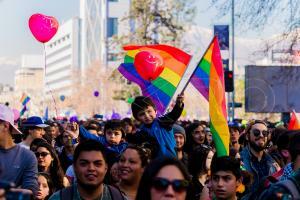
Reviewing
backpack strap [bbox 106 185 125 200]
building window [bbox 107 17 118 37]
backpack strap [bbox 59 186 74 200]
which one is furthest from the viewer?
building window [bbox 107 17 118 37]

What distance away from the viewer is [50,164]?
9289 mm

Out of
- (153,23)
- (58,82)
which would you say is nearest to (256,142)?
(153,23)

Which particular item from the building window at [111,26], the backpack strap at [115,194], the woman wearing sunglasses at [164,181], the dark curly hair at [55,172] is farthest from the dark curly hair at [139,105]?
the building window at [111,26]

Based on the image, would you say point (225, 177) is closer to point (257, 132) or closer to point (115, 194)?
point (115, 194)

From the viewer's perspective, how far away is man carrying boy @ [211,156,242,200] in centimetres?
684

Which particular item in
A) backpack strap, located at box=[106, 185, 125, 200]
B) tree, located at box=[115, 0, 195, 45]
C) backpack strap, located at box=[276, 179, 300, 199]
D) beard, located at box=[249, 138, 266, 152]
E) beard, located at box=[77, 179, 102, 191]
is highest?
tree, located at box=[115, 0, 195, 45]

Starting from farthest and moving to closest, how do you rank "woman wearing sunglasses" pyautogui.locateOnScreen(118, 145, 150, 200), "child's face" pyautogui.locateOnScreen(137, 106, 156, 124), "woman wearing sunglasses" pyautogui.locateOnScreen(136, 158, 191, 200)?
"child's face" pyautogui.locateOnScreen(137, 106, 156, 124)
"woman wearing sunglasses" pyautogui.locateOnScreen(118, 145, 150, 200)
"woman wearing sunglasses" pyautogui.locateOnScreen(136, 158, 191, 200)

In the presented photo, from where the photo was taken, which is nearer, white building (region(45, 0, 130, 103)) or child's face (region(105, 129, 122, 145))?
child's face (region(105, 129, 122, 145))

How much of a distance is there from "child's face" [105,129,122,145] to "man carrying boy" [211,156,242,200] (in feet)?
11.1

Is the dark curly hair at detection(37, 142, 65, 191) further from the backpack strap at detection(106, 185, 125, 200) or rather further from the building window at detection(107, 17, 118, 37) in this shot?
the building window at detection(107, 17, 118, 37)

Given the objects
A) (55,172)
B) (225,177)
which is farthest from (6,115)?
(55,172)

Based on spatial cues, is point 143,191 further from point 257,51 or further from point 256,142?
point 257,51

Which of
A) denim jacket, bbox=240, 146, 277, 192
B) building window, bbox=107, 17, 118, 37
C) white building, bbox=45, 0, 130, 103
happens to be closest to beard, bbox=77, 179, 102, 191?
denim jacket, bbox=240, 146, 277, 192

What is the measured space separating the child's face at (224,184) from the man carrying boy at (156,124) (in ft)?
7.17
